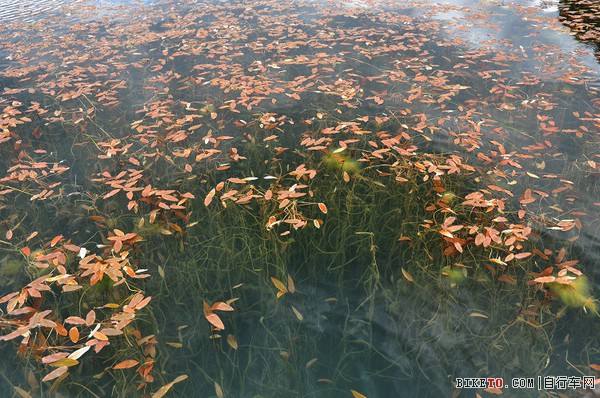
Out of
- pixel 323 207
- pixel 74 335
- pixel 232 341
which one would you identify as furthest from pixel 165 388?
pixel 323 207

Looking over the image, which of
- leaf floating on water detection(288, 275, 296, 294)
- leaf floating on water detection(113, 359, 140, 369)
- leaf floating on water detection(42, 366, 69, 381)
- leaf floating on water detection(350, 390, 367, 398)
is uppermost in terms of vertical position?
leaf floating on water detection(42, 366, 69, 381)

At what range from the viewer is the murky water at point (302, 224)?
232cm

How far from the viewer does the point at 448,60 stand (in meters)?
6.11

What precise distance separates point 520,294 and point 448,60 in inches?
185

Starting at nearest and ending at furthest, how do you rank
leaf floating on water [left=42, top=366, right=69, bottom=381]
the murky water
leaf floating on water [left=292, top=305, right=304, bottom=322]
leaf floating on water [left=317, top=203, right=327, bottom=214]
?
leaf floating on water [left=42, top=366, right=69, bottom=381] → the murky water → leaf floating on water [left=292, top=305, right=304, bottom=322] → leaf floating on water [left=317, top=203, right=327, bottom=214]

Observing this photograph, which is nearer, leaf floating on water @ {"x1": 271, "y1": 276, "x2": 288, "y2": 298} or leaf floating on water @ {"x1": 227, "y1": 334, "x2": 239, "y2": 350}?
leaf floating on water @ {"x1": 227, "y1": 334, "x2": 239, "y2": 350}

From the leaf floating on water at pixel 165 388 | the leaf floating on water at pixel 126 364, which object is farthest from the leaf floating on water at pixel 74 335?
the leaf floating on water at pixel 165 388

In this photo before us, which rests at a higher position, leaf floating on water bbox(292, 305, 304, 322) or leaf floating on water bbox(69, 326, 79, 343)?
leaf floating on water bbox(69, 326, 79, 343)

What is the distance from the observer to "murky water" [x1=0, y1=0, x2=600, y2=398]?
2322 mm

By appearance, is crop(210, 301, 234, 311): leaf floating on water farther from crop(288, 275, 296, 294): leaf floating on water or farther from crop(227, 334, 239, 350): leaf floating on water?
crop(288, 275, 296, 294): leaf floating on water

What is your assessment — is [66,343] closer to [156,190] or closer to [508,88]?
[156,190]

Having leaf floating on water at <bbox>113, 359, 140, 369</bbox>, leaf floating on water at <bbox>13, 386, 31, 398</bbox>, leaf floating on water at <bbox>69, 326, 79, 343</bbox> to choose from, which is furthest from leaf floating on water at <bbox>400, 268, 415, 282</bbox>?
leaf floating on water at <bbox>13, 386, 31, 398</bbox>

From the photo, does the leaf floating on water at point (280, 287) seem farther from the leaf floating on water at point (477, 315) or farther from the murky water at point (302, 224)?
the leaf floating on water at point (477, 315)

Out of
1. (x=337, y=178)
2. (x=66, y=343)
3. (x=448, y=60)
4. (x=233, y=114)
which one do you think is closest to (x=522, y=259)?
(x=337, y=178)
